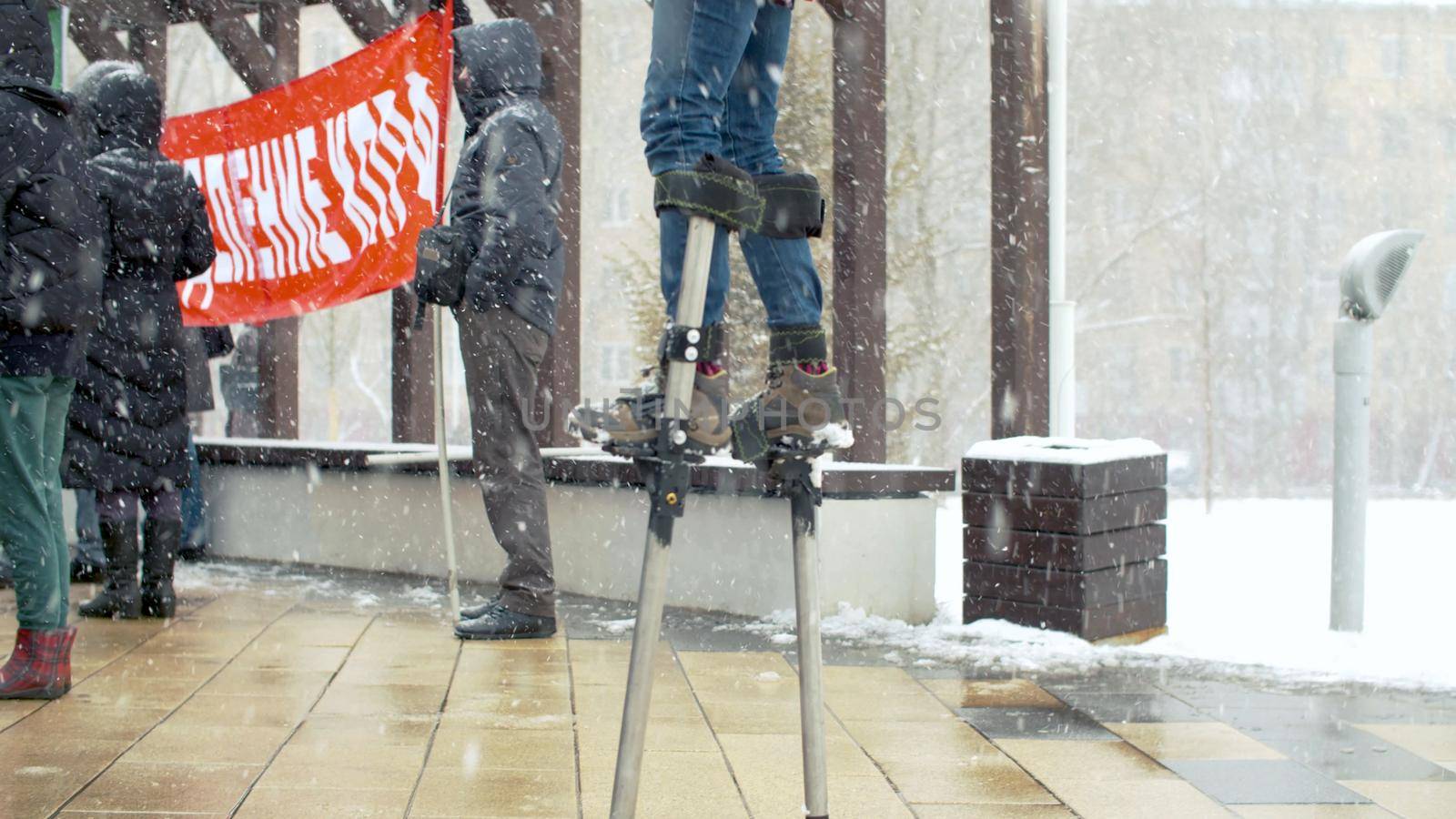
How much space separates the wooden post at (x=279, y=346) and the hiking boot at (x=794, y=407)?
21.6 feet

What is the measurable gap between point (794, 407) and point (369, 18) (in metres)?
6.07

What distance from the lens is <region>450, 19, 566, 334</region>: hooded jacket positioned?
567 centimetres

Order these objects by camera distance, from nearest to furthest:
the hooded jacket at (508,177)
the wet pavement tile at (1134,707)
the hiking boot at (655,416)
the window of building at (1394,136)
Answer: the hiking boot at (655,416)
the wet pavement tile at (1134,707)
the hooded jacket at (508,177)
the window of building at (1394,136)

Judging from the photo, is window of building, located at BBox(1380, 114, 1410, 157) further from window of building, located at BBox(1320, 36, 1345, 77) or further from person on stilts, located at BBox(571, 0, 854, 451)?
person on stilts, located at BBox(571, 0, 854, 451)

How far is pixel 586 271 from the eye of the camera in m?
35.8

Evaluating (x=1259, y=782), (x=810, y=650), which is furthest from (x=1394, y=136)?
(x=810, y=650)

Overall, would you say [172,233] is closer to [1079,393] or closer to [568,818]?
[568,818]

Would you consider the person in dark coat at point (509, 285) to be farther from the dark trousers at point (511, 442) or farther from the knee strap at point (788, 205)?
the knee strap at point (788, 205)

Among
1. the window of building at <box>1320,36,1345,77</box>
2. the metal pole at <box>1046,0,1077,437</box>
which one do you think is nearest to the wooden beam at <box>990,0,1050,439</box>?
the metal pole at <box>1046,0,1077,437</box>

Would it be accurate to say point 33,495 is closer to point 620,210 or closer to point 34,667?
point 34,667

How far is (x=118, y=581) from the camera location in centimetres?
621

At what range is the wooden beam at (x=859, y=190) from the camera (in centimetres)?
668

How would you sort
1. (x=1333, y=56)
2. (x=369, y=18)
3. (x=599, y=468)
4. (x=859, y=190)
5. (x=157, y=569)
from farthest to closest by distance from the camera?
1. (x=1333, y=56)
2. (x=369, y=18)
3. (x=599, y=468)
4. (x=859, y=190)
5. (x=157, y=569)

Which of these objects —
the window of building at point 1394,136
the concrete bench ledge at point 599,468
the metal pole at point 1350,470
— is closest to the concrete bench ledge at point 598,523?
the concrete bench ledge at point 599,468
